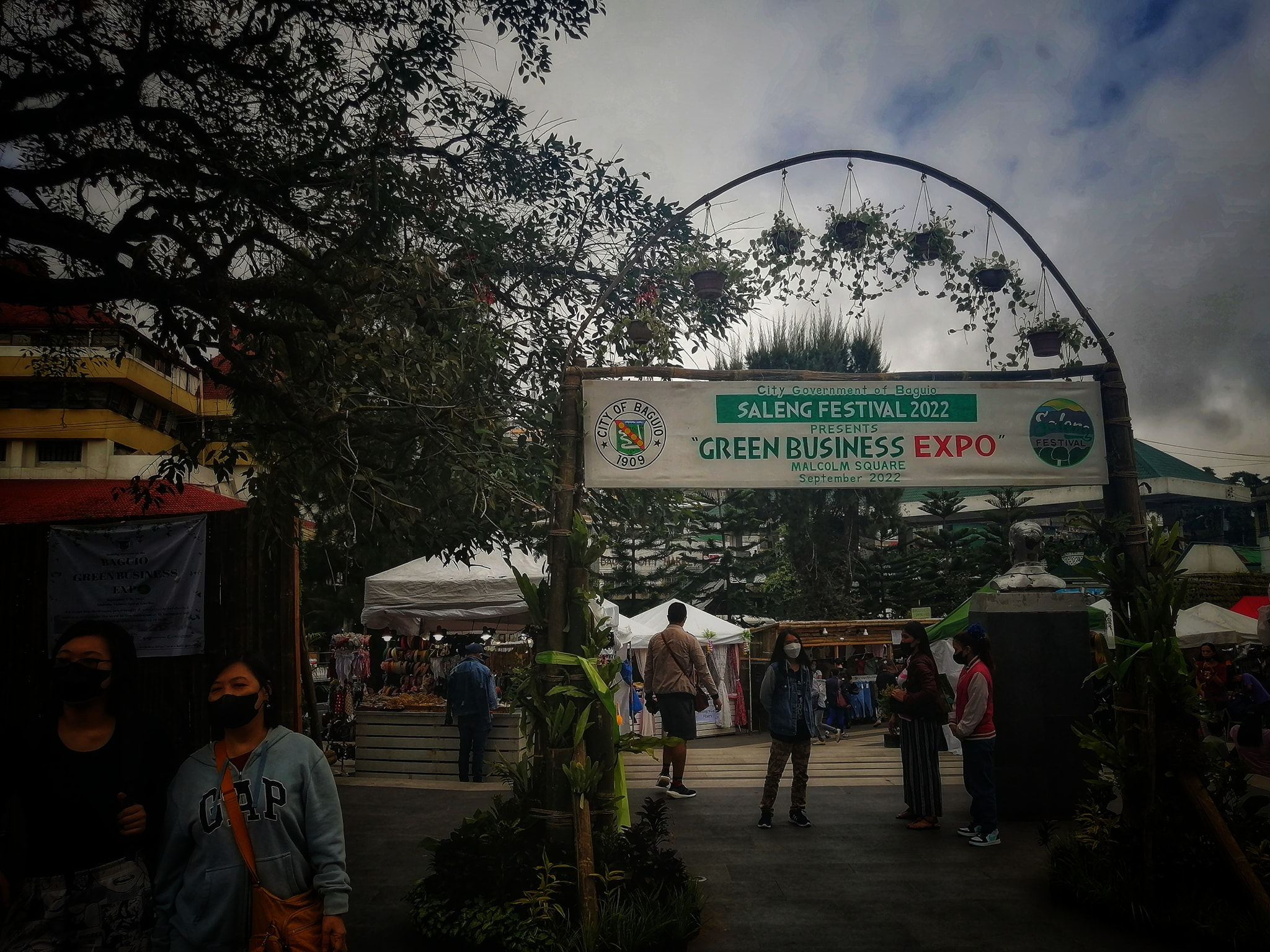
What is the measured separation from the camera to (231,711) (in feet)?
11.0

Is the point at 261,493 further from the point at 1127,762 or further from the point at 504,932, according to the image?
the point at 1127,762

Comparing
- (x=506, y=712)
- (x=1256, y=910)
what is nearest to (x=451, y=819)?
(x=506, y=712)

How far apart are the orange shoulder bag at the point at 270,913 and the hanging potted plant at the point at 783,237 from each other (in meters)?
5.69

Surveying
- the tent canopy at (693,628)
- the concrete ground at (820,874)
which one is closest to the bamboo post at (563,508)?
the concrete ground at (820,874)

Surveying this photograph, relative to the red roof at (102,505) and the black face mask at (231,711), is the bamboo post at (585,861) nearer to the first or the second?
the black face mask at (231,711)

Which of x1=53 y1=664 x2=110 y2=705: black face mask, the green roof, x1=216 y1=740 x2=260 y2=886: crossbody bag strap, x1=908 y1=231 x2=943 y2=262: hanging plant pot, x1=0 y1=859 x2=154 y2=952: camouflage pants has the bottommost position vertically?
x1=0 y1=859 x2=154 y2=952: camouflage pants

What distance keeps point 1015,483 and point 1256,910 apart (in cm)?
275

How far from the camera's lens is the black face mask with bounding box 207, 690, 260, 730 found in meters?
3.36

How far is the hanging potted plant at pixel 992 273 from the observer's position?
725 centimetres

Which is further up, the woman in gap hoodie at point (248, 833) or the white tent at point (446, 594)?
the white tent at point (446, 594)

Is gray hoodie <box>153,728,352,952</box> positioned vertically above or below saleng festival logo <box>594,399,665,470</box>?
below

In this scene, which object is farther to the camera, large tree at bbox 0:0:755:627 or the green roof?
the green roof

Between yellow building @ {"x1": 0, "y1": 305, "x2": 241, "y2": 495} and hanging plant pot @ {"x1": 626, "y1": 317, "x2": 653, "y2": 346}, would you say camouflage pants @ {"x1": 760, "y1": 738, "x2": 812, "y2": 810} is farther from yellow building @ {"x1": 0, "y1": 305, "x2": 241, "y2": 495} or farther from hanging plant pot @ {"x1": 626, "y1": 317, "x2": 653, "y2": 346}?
yellow building @ {"x1": 0, "y1": 305, "x2": 241, "y2": 495}

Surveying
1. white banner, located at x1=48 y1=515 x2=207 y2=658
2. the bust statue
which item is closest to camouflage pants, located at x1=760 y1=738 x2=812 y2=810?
the bust statue
